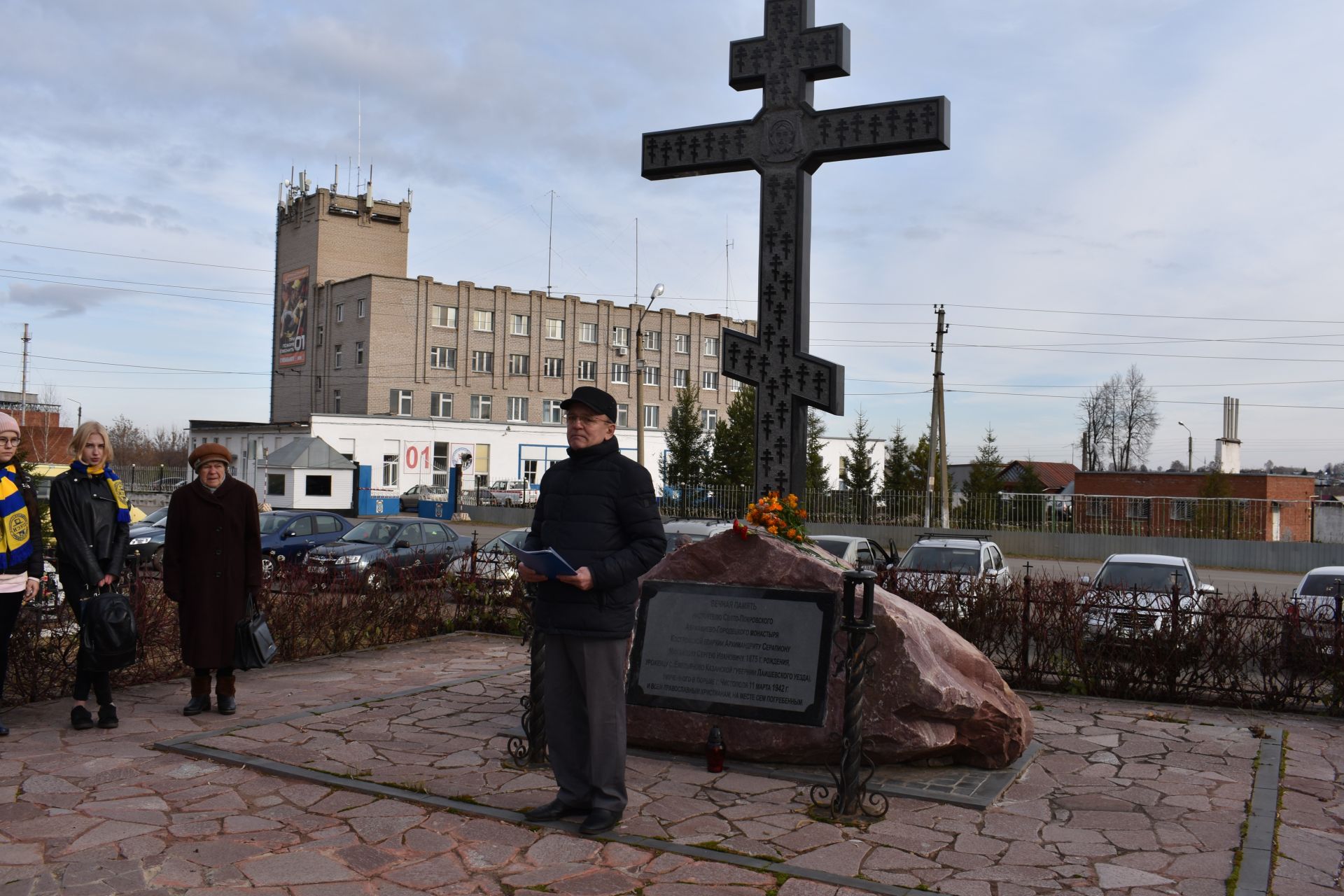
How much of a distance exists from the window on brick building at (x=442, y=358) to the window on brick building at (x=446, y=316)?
4.11 feet

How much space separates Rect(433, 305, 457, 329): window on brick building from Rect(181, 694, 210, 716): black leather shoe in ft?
185

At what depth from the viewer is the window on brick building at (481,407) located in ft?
210

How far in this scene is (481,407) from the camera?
6450cm

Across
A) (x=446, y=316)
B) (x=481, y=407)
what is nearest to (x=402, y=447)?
(x=481, y=407)

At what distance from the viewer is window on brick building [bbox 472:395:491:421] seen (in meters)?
64.1

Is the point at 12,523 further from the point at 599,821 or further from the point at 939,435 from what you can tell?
the point at 939,435

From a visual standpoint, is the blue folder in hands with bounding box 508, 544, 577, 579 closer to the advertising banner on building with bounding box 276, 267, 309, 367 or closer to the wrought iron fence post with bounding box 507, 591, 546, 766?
Result: the wrought iron fence post with bounding box 507, 591, 546, 766

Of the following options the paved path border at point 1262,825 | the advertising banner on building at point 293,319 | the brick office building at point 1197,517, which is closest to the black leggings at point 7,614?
the paved path border at point 1262,825

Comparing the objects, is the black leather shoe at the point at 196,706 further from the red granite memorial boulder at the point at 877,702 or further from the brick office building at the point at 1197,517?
the brick office building at the point at 1197,517

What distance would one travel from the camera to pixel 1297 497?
42156 millimetres

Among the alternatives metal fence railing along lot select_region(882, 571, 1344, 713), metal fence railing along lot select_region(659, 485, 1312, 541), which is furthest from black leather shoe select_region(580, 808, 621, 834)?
metal fence railing along lot select_region(659, 485, 1312, 541)

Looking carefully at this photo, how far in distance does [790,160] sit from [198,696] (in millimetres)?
5472

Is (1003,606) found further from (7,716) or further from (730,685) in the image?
(7,716)

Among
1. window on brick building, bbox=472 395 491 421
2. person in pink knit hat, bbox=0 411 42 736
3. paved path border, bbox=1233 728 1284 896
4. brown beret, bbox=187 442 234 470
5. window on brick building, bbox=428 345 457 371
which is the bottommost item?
paved path border, bbox=1233 728 1284 896
